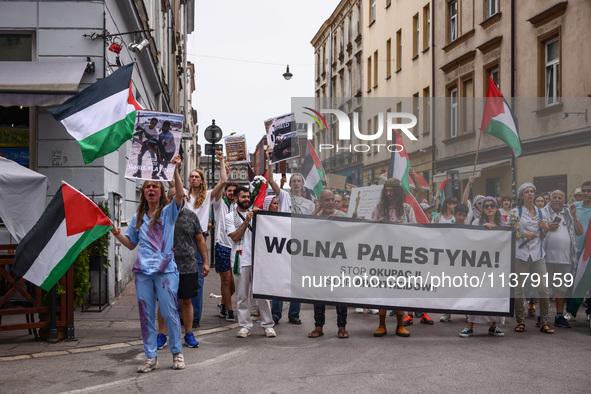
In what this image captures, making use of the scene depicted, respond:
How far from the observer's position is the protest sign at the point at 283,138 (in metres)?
9.30

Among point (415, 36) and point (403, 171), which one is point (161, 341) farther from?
point (415, 36)

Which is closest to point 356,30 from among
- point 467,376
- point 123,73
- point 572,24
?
point 572,24

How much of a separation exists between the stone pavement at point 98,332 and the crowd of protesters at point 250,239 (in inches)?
16.7

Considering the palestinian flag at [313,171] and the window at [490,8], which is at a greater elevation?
the window at [490,8]

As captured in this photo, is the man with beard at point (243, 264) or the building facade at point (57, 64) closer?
the man with beard at point (243, 264)

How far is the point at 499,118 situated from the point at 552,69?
34.8 feet

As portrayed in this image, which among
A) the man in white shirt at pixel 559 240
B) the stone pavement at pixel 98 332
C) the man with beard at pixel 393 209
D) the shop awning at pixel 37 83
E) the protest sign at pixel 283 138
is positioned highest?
the shop awning at pixel 37 83

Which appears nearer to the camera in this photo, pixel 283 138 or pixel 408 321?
pixel 283 138

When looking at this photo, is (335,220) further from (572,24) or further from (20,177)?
(572,24)

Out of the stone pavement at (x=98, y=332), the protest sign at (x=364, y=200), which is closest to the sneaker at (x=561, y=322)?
the protest sign at (x=364, y=200)

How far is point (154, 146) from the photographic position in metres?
6.98

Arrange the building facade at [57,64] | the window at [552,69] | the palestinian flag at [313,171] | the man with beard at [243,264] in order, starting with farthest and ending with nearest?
the window at [552,69]
the building facade at [57,64]
the palestinian flag at [313,171]
the man with beard at [243,264]

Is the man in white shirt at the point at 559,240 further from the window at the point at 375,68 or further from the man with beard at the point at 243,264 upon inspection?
the window at the point at 375,68

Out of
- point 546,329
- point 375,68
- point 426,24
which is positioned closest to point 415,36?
point 426,24
